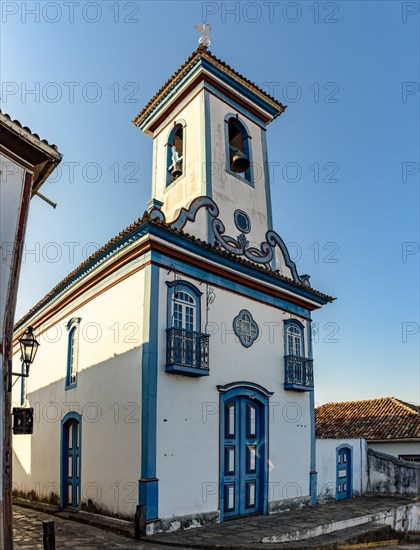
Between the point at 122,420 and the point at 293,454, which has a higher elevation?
the point at 122,420

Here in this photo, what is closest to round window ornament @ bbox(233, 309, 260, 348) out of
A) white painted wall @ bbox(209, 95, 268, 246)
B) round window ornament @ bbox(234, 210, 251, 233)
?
white painted wall @ bbox(209, 95, 268, 246)

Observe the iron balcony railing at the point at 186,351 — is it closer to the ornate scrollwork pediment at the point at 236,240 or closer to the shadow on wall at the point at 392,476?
the ornate scrollwork pediment at the point at 236,240

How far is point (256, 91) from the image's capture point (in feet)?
45.2

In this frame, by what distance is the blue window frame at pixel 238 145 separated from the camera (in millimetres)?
12883

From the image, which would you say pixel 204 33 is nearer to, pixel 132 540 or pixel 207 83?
pixel 207 83

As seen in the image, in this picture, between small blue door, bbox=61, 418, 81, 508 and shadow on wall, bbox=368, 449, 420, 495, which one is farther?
shadow on wall, bbox=368, 449, 420, 495

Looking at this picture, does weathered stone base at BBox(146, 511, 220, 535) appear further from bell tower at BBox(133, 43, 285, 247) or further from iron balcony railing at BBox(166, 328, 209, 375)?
bell tower at BBox(133, 43, 285, 247)

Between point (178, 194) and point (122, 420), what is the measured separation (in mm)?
6035

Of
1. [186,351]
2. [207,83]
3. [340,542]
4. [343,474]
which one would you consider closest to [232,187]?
[207,83]

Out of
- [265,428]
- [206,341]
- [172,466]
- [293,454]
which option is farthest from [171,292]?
[293,454]

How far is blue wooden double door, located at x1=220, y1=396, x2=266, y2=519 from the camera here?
1000 centimetres

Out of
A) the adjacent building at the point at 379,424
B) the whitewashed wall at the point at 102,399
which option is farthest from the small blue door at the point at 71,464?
the adjacent building at the point at 379,424

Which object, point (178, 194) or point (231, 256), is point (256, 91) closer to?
point (178, 194)

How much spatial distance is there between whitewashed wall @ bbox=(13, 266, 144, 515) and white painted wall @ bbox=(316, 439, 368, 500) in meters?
5.67
